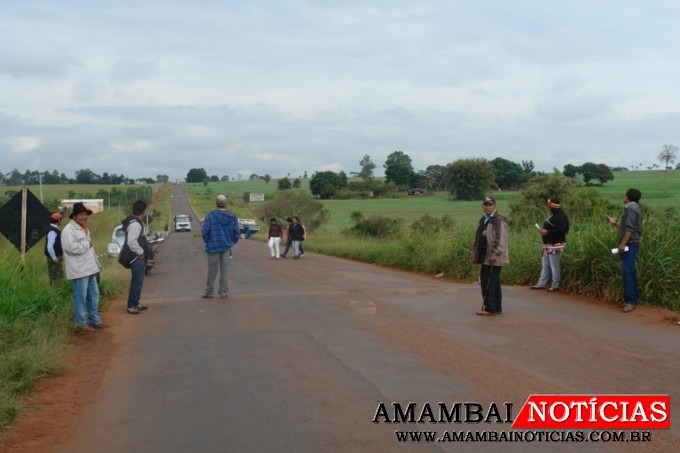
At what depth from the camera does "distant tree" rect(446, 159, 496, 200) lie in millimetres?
64506

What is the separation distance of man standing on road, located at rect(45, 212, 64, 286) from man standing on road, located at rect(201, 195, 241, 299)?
2.52m

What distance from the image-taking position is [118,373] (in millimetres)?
7426

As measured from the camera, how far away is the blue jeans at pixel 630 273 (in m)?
10.7

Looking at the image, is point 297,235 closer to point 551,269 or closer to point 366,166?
point 551,269

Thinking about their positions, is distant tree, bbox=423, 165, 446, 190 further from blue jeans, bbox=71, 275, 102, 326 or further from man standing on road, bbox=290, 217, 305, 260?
blue jeans, bbox=71, 275, 102, 326

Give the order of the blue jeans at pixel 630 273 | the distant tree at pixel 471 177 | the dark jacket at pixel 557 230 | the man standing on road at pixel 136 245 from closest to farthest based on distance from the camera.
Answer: the blue jeans at pixel 630 273, the man standing on road at pixel 136 245, the dark jacket at pixel 557 230, the distant tree at pixel 471 177

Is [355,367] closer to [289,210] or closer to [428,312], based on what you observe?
[428,312]

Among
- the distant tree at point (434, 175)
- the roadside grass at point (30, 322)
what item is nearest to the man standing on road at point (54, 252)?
the roadside grass at point (30, 322)

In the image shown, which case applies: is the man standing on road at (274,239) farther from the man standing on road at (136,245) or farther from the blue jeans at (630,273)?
the blue jeans at (630,273)

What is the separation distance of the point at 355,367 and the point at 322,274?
11.0 meters

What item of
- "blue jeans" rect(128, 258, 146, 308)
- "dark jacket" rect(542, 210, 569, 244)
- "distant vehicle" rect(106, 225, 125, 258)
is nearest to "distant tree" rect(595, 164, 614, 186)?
"distant vehicle" rect(106, 225, 125, 258)

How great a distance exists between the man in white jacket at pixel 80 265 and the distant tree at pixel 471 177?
186 feet

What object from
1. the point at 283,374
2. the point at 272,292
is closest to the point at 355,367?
the point at 283,374

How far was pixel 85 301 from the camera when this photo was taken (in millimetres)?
9906
